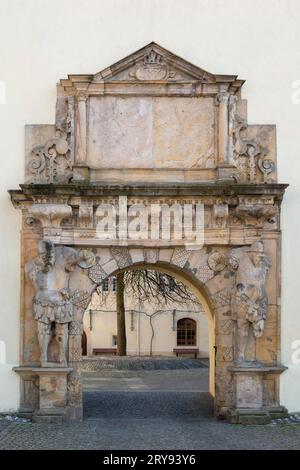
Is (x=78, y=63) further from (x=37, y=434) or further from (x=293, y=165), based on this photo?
(x=37, y=434)

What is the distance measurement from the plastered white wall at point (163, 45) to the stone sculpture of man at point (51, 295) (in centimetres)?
130

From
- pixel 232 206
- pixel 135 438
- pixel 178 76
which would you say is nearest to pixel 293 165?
pixel 232 206

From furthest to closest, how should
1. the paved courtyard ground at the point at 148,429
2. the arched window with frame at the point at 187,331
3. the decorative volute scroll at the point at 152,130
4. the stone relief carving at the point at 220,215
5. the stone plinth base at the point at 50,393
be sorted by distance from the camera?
the arched window with frame at the point at 187,331 → the decorative volute scroll at the point at 152,130 → the stone relief carving at the point at 220,215 → the stone plinth base at the point at 50,393 → the paved courtyard ground at the point at 148,429

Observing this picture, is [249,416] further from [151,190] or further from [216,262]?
[151,190]

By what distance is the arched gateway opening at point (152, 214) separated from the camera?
11.0 m

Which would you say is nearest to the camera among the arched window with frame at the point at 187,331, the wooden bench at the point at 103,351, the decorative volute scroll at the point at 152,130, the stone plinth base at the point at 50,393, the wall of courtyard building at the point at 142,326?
the stone plinth base at the point at 50,393

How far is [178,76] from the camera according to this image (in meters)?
11.5

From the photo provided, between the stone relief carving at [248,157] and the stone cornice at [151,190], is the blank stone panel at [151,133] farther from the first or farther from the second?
the stone cornice at [151,190]

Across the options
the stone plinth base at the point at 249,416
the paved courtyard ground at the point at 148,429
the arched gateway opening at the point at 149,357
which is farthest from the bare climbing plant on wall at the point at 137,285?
the stone plinth base at the point at 249,416

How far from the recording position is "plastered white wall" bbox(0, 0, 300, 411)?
453 inches

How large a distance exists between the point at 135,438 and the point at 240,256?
2.90m

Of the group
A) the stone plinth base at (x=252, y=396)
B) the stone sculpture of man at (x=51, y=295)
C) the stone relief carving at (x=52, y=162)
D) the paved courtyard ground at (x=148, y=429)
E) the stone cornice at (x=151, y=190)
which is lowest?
the paved courtyard ground at (x=148, y=429)

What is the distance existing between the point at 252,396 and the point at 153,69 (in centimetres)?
466

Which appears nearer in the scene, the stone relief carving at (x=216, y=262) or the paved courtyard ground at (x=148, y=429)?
the paved courtyard ground at (x=148, y=429)
